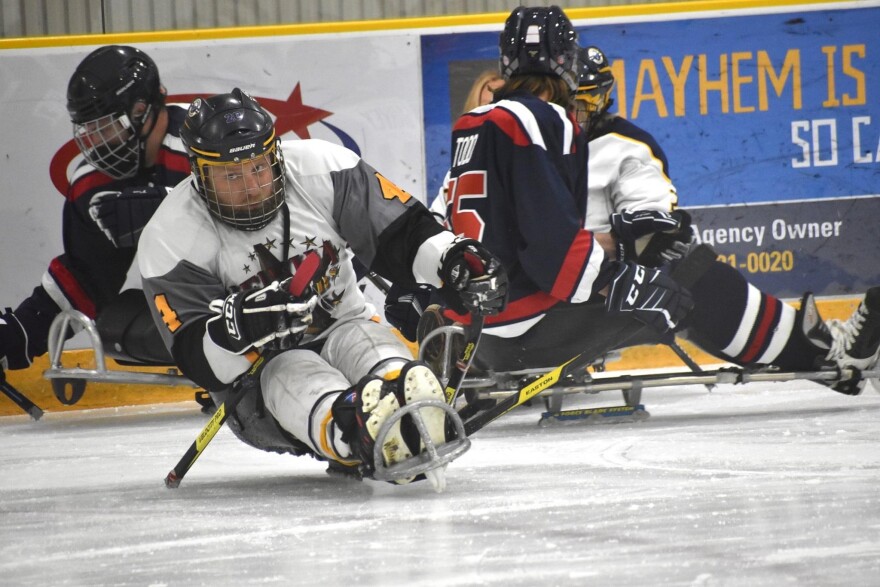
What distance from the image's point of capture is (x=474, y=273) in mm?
2553

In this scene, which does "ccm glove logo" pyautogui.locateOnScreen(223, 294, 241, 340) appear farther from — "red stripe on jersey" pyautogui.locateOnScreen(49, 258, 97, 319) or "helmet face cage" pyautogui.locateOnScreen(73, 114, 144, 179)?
"red stripe on jersey" pyautogui.locateOnScreen(49, 258, 97, 319)

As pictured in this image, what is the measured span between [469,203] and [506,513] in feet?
4.14

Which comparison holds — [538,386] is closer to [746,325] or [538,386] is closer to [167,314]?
[746,325]

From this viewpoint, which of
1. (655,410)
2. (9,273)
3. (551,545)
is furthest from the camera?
(9,273)

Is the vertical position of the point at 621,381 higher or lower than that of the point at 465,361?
lower

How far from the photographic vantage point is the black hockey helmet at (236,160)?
2564 millimetres

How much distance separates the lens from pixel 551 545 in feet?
6.26


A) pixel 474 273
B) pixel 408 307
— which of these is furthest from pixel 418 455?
pixel 408 307

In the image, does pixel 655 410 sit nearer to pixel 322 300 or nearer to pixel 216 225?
pixel 322 300

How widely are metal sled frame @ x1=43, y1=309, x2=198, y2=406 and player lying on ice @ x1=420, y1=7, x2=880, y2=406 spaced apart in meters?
1.16

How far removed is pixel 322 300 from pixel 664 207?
4.09 feet

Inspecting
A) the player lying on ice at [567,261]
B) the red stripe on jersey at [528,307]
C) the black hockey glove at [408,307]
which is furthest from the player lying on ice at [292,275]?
the black hockey glove at [408,307]

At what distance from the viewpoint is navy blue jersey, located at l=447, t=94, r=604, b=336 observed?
314 centimetres

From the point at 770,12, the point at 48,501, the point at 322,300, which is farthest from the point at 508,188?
the point at 770,12
